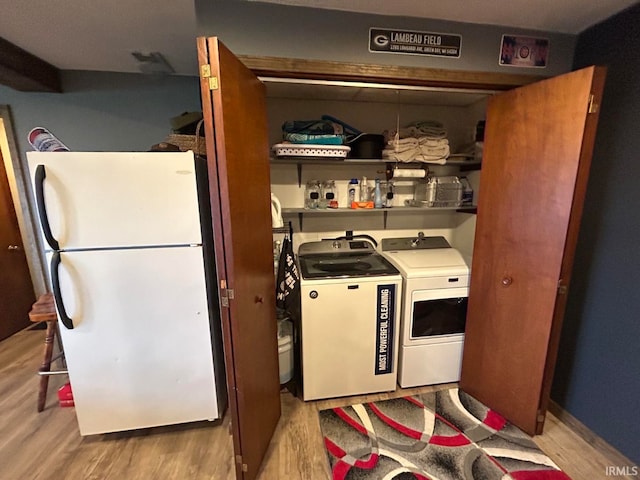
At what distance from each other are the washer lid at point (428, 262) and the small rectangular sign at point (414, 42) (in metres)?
1.25

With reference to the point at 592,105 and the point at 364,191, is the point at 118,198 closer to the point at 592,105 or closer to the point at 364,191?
the point at 364,191

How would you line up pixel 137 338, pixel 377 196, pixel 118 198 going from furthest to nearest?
1. pixel 377 196
2. pixel 137 338
3. pixel 118 198

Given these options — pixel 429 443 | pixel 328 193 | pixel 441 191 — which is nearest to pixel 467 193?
pixel 441 191

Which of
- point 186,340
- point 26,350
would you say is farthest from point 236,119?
point 26,350

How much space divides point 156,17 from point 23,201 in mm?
2222

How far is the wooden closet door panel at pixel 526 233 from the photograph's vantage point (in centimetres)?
136

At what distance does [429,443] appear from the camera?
1.65 meters

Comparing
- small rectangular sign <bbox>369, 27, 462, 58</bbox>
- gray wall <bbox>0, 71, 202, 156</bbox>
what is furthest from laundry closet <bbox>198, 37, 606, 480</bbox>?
gray wall <bbox>0, 71, 202, 156</bbox>

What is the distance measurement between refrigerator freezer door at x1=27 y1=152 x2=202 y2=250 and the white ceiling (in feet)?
2.76

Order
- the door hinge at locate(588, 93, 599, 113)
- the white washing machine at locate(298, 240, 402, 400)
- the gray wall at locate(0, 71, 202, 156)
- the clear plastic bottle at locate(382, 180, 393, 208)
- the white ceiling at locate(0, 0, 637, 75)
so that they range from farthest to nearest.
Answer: the gray wall at locate(0, 71, 202, 156) < the clear plastic bottle at locate(382, 180, 393, 208) < the white washing machine at locate(298, 240, 402, 400) < the white ceiling at locate(0, 0, 637, 75) < the door hinge at locate(588, 93, 599, 113)

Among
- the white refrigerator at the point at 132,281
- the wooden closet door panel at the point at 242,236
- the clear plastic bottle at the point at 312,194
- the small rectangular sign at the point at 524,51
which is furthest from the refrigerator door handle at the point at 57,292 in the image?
the small rectangular sign at the point at 524,51

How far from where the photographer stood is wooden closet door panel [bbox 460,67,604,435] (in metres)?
1.36

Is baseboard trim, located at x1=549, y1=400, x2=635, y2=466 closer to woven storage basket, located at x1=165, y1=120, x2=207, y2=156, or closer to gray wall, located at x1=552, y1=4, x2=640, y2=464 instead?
gray wall, located at x1=552, y1=4, x2=640, y2=464

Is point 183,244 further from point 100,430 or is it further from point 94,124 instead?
point 94,124
